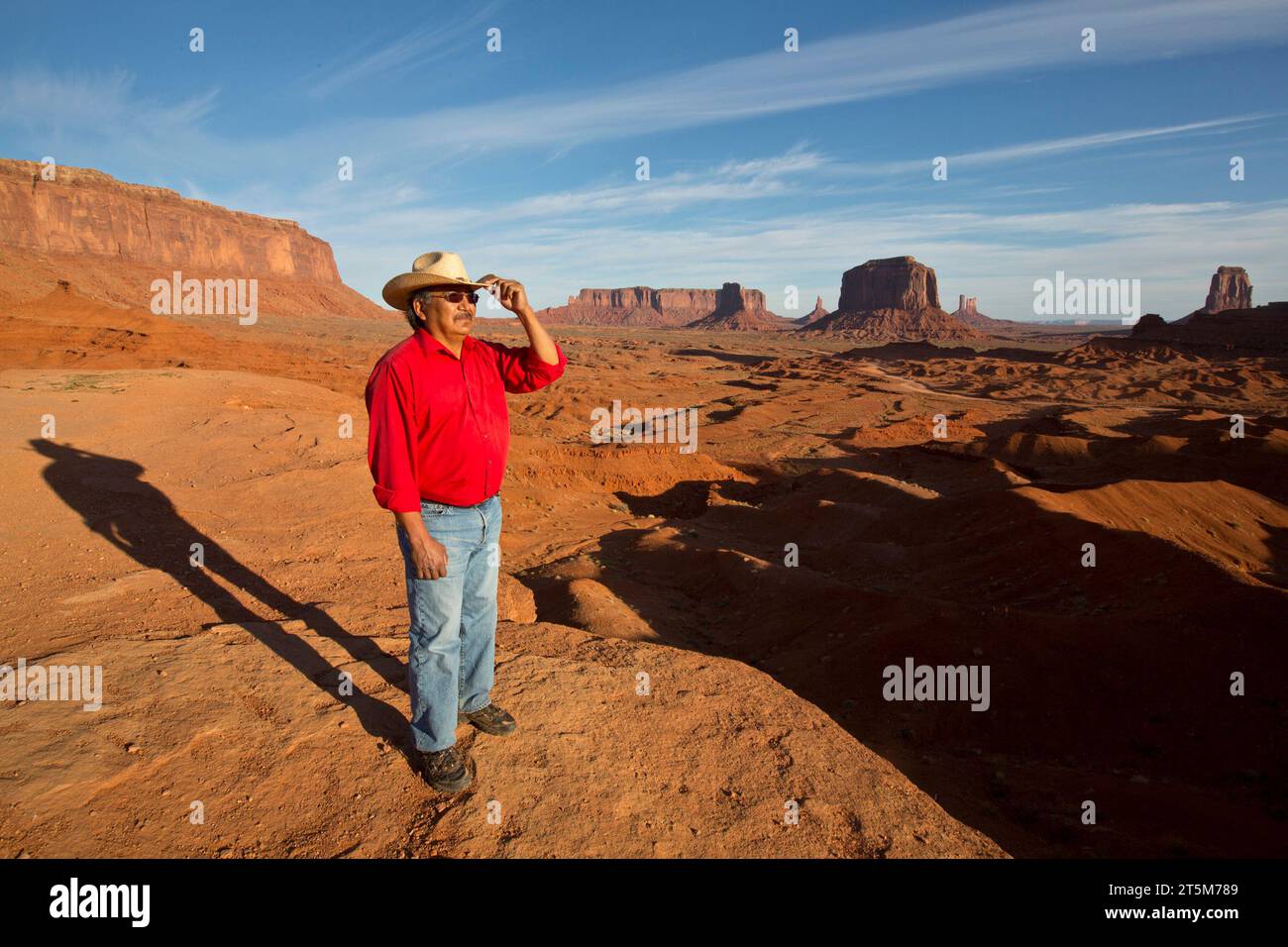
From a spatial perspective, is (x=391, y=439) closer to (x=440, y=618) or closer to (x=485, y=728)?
(x=440, y=618)

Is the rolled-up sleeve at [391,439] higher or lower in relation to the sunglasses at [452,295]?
lower

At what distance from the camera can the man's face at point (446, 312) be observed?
2.81 m

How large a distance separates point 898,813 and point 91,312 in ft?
121

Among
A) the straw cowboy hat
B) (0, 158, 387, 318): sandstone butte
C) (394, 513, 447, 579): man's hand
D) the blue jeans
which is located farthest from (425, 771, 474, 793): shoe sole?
(0, 158, 387, 318): sandstone butte

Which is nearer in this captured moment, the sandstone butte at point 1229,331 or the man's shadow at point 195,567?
the man's shadow at point 195,567

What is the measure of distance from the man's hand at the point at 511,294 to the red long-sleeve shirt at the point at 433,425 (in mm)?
223

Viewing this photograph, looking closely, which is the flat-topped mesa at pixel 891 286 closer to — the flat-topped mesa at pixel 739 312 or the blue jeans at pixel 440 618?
the flat-topped mesa at pixel 739 312

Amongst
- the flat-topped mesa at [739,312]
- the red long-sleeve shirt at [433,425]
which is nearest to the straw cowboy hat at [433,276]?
the red long-sleeve shirt at [433,425]

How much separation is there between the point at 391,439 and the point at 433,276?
27.6 inches

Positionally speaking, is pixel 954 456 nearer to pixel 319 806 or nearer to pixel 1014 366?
pixel 319 806

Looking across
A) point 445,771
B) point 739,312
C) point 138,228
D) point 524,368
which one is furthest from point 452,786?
point 739,312

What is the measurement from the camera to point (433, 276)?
8.98 ft

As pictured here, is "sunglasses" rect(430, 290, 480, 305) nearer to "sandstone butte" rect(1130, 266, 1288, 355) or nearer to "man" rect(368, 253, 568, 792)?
"man" rect(368, 253, 568, 792)
